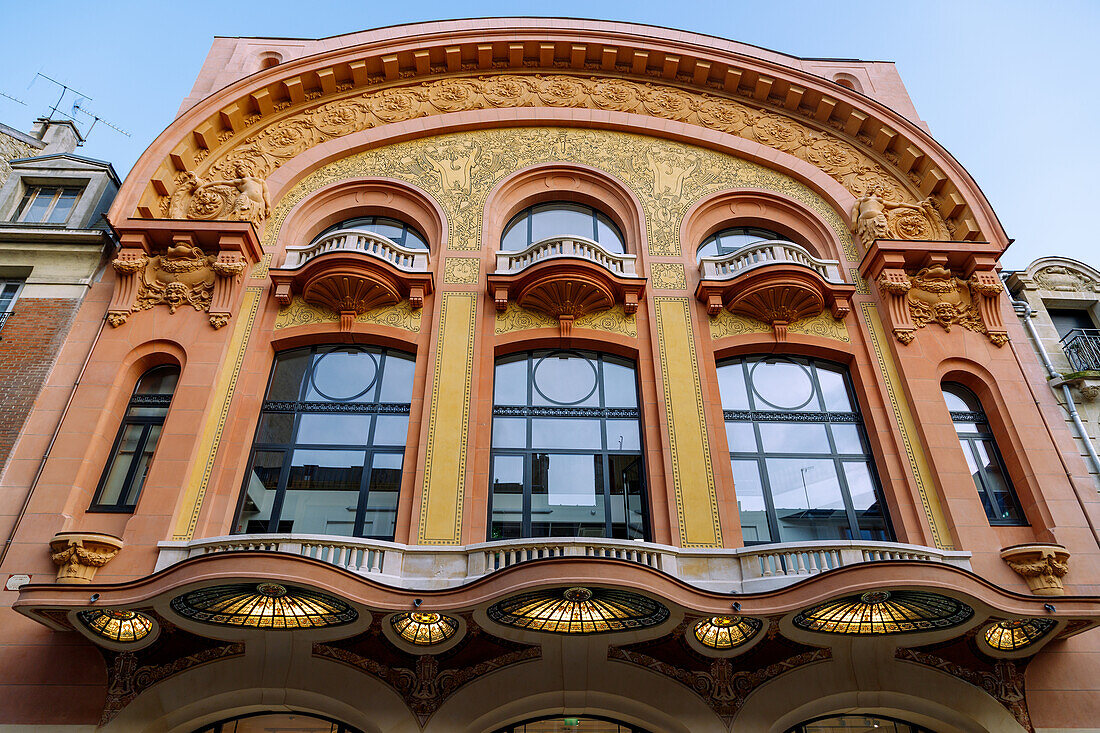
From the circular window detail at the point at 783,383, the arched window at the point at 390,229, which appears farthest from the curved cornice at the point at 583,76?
the circular window detail at the point at 783,383

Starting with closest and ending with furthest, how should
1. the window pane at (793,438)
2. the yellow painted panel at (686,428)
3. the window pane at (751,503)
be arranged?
the yellow painted panel at (686,428) → the window pane at (751,503) → the window pane at (793,438)

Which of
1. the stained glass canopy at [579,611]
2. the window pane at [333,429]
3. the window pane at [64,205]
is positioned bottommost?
the stained glass canopy at [579,611]

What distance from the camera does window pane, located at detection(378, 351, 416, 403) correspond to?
15430 mm

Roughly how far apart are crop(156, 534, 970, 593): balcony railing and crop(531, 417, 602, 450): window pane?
311cm

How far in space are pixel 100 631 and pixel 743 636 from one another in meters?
10.2

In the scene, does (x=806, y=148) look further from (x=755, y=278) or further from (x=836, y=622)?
(x=836, y=622)

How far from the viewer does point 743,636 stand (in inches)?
452

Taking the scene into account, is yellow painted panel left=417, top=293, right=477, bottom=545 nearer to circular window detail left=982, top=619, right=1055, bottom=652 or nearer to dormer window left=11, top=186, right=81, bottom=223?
circular window detail left=982, top=619, right=1055, bottom=652

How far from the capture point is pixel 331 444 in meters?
14.7

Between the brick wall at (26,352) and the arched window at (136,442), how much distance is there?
174cm

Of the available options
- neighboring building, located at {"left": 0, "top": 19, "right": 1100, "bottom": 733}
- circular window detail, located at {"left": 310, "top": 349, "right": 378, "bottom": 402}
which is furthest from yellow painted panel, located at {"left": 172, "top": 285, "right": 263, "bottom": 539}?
circular window detail, located at {"left": 310, "top": 349, "right": 378, "bottom": 402}

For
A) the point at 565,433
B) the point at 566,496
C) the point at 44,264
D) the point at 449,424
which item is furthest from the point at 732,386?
the point at 44,264

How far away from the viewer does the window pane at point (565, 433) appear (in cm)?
1488

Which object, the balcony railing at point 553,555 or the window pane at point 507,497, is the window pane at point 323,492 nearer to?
the balcony railing at point 553,555
